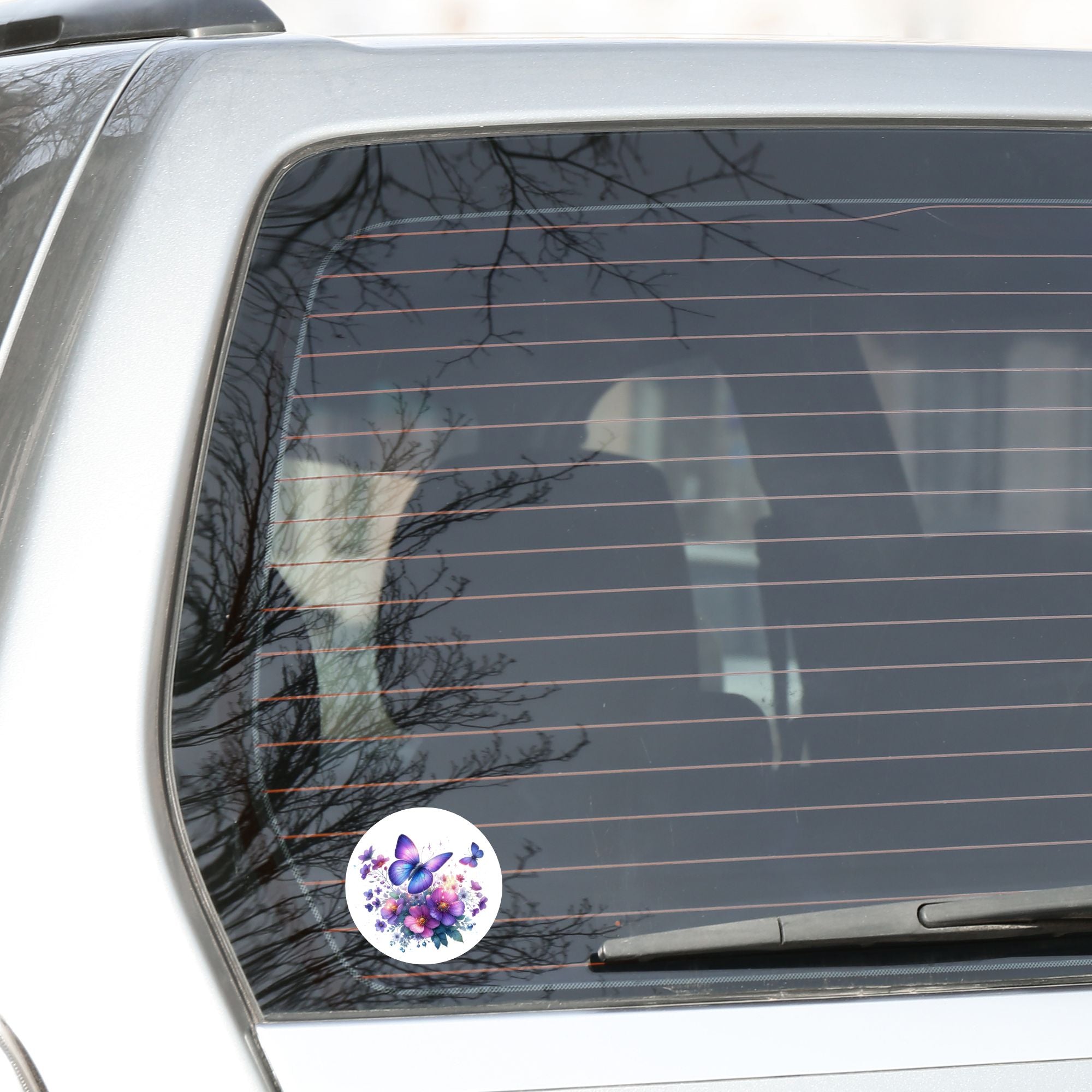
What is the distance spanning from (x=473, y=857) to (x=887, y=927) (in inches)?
14.2

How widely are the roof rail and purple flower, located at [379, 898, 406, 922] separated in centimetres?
98

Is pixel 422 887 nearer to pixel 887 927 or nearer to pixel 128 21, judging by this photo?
pixel 887 927

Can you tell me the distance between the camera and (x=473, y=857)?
0.96 meters

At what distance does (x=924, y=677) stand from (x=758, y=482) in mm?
230

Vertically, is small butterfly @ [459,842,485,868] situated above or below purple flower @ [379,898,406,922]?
above

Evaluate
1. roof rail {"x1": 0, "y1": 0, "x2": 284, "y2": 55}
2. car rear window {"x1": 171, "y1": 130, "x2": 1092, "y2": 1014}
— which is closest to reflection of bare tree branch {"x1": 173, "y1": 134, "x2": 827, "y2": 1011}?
car rear window {"x1": 171, "y1": 130, "x2": 1092, "y2": 1014}

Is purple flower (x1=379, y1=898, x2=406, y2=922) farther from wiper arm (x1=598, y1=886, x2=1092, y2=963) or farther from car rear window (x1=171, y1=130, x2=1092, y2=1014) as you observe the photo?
wiper arm (x1=598, y1=886, x2=1092, y2=963)

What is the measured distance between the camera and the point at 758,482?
1.05 meters

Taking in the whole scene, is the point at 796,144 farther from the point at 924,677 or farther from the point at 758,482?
the point at 924,677

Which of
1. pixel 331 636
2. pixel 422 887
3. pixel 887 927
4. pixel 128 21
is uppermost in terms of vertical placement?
pixel 128 21

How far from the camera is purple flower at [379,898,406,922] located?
952 mm

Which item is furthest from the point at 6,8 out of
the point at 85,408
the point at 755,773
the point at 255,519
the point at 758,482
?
the point at 755,773

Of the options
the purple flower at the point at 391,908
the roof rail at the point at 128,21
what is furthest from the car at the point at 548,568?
the roof rail at the point at 128,21

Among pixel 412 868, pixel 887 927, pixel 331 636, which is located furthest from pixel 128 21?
pixel 887 927
